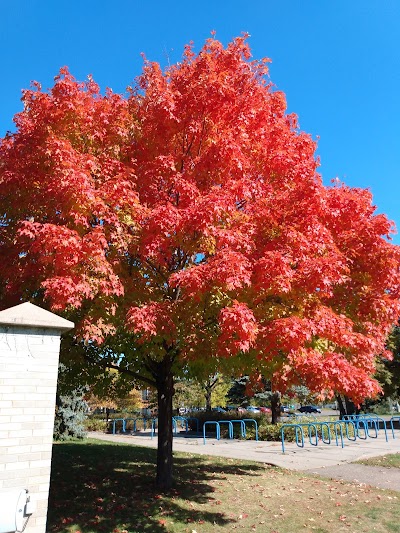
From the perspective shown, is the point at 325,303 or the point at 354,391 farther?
the point at 325,303

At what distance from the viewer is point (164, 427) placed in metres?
9.05

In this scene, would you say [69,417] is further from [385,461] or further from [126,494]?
[385,461]

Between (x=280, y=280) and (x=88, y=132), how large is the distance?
4340 mm

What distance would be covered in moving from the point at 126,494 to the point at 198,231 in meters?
5.55

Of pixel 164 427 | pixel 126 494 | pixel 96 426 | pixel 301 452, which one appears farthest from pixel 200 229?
pixel 96 426

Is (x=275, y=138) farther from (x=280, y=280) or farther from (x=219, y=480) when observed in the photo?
(x=219, y=480)

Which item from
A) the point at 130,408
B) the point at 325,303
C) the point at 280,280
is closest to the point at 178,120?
the point at 280,280

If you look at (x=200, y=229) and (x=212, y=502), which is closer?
(x=200, y=229)

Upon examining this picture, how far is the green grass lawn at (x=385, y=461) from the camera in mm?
12141

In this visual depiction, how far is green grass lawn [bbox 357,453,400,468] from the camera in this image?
39.8ft

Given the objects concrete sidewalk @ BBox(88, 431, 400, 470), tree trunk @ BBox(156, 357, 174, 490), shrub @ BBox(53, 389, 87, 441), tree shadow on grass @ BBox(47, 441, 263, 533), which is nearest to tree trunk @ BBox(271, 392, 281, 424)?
concrete sidewalk @ BBox(88, 431, 400, 470)

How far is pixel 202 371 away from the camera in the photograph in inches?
347

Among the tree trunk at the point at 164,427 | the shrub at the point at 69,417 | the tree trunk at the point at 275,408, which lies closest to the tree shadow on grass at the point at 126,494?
the tree trunk at the point at 164,427

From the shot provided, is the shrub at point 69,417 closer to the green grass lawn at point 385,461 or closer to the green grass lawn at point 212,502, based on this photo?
the green grass lawn at point 212,502
